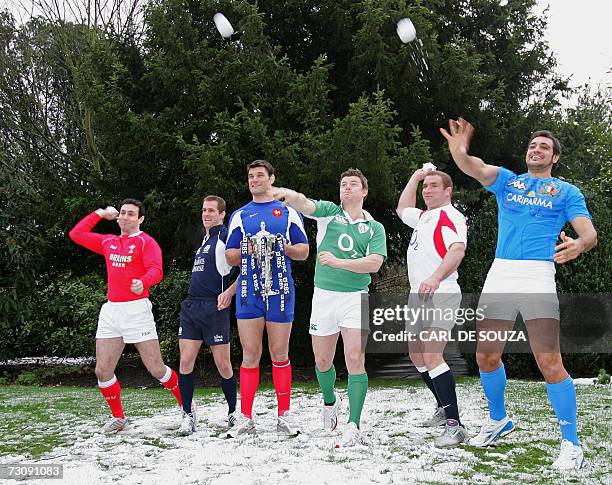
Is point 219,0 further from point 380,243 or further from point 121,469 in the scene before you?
point 121,469

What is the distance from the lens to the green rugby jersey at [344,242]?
5.09m

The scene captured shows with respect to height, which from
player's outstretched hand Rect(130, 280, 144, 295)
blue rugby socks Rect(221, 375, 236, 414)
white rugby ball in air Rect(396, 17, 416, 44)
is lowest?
blue rugby socks Rect(221, 375, 236, 414)

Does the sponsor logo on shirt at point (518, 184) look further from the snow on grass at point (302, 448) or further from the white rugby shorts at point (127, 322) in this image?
the white rugby shorts at point (127, 322)

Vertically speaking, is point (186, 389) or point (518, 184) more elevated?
point (518, 184)

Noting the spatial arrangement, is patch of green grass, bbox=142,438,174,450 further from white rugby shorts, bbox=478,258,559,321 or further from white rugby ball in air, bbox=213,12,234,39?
white rugby ball in air, bbox=213,12,234,39

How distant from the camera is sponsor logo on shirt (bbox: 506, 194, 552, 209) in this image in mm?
4328

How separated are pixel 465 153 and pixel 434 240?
99 centimetres

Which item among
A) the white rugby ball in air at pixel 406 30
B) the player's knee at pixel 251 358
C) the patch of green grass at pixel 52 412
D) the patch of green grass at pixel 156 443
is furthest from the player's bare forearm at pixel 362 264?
the white rugby ball in air at pixel 406 30

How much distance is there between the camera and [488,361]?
4.71 metres

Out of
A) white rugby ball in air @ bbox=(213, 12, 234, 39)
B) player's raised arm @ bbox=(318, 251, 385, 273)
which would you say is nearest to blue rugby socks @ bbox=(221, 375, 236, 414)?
player's raised arm @ bbox=(318, 251, 385, 273)

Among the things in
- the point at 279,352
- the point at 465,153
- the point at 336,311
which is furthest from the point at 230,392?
the point at 465,153

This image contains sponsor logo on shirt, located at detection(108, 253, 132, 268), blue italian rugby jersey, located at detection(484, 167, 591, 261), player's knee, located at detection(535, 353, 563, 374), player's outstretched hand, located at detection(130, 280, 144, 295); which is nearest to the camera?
player's knee, located at detection(535, 353, 563, 374)

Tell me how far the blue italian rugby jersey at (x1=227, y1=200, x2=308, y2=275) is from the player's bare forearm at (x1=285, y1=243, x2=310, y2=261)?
6 centimetres

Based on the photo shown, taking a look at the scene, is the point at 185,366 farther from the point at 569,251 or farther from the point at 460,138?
the point at 569,251
